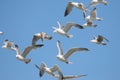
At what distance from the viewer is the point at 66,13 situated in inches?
1144

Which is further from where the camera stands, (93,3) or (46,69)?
(93,3)

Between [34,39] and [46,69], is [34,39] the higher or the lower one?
the higher one

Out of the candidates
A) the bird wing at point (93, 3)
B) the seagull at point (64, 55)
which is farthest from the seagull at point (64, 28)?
the bird wing at point (93, 3)

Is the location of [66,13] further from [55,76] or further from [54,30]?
[55,76]

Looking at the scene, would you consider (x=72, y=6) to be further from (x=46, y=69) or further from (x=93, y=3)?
(x=46, y=69)

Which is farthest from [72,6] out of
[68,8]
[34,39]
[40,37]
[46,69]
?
[46,69]

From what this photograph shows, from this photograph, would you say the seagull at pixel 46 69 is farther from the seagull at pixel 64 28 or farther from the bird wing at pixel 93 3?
the bird wing at pixel 93 3

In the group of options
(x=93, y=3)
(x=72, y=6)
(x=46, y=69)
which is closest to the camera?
(x=72, y=6)

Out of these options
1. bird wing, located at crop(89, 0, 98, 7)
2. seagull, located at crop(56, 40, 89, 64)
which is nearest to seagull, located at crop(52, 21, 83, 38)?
seagull, located at crop(56, 40, 89, 64)

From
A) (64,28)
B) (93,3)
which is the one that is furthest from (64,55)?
(93,3)

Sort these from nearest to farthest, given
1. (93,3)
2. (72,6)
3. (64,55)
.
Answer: (64,55) → (72,6) → (93,3)

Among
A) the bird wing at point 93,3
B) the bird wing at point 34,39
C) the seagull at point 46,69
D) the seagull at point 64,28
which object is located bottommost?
the seagull at point 46,69

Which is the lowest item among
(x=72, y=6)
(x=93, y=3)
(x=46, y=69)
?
(x=46, y=69)

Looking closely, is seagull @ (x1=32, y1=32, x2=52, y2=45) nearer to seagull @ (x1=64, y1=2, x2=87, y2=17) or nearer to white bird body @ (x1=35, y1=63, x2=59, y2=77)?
white bird body @ (x1=35, y1=63, x2=59, y2=77)
